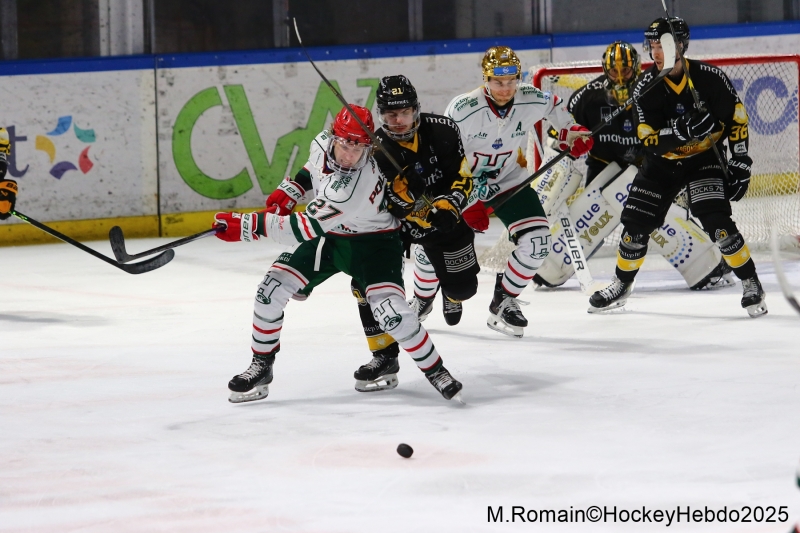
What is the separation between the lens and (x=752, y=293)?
4609mm

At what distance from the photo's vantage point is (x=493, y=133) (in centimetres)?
445

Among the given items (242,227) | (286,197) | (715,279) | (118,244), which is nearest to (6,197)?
(118,244)

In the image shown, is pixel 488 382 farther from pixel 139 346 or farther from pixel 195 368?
pixel 139 346

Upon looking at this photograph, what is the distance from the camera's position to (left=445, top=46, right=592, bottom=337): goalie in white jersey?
4.38 metres

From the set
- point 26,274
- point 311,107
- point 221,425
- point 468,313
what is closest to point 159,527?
point 221,425

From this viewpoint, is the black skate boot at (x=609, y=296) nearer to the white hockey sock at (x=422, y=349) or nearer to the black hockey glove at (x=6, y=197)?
the white hockey sock at (x=422, y=349)

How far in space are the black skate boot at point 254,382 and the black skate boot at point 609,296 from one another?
1839mm

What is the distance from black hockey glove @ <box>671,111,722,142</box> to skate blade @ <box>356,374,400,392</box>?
1.68 metres

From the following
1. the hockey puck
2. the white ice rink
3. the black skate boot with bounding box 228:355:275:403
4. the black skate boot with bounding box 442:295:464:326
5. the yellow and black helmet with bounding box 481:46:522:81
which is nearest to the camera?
the white ice rink

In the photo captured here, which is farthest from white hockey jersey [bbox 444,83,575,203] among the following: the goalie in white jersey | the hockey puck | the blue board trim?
the blue board trim

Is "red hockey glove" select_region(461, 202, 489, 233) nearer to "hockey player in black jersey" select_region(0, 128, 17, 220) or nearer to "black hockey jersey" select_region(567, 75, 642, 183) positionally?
"black hockey jersey" select_region(567, 75, 642, 183)

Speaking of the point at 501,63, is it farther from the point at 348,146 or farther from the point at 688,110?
the point at 348,146

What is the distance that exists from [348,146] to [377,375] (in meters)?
0.76

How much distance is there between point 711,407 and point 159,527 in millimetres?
1612
